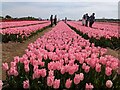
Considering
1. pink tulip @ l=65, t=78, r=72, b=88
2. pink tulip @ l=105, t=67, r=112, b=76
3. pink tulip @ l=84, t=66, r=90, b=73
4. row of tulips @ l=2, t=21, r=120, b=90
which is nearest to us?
pink tulip @ l=65, t=78, r=72, b=88

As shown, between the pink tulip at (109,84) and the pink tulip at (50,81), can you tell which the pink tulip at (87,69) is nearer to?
the pink tulip at (109,84)

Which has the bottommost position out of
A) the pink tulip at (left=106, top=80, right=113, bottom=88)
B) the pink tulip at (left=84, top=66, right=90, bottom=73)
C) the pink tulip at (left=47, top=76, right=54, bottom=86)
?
the pink tulip at (left=106, top=80, right=113, bottom=88)

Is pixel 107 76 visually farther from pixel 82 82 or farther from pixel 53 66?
pixel 53 66

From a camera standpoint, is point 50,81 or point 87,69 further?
point 87,69

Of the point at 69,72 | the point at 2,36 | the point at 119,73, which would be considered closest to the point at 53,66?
the point at 69,72

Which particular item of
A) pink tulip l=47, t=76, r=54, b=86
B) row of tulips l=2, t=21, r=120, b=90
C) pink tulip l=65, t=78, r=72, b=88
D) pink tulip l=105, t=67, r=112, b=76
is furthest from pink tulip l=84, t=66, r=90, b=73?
pink tulip l=47, t=76, r=54, b=86

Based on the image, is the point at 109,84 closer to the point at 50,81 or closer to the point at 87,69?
the point at 87,69

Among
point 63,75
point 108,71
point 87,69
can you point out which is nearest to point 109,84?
point 108,71

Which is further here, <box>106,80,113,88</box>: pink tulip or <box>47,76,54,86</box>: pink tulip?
<box>106,80,113,88</box>: pink tulip

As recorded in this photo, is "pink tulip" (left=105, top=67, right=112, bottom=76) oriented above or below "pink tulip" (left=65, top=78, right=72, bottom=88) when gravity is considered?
above

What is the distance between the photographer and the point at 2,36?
1505 cm

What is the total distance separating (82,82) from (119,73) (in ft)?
2.50

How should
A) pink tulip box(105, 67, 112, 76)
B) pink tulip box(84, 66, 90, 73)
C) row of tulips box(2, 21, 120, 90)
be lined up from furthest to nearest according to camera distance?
pink tulip box(84, 66, 90, 73) → pink tulip box(105, 67, 112, 76) → row of tulips box(2, 21, 120, 90)

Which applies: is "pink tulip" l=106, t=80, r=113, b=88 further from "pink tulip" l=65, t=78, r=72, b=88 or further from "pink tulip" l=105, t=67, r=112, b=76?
"pink tulip" l=65, t=78, r=72, b=88
